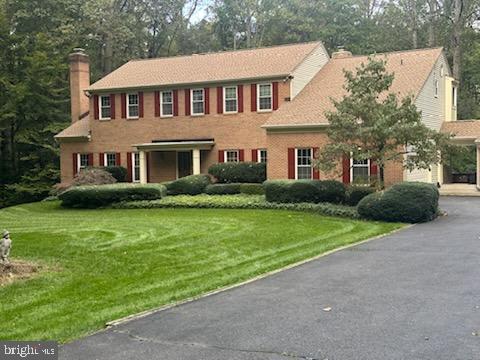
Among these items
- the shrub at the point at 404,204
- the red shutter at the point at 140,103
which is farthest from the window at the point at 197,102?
the shrub at the point at 404,204

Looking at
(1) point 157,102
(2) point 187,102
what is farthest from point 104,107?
(2) point 187,102

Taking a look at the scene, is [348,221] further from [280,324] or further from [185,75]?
[185,75]

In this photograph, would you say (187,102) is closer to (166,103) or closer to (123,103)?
(166,103)

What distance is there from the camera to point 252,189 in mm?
26672

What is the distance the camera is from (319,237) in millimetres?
14906

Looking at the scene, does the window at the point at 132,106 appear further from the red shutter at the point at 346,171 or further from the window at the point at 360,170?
the window at the point at 360,170

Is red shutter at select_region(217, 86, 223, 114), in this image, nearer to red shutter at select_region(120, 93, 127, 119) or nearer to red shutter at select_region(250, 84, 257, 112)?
red shutter at select_region(250, 84, 257, 112)

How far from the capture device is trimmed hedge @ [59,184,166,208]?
25.8 meters

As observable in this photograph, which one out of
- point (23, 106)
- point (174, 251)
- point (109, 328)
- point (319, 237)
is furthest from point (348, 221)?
point (23, 106)

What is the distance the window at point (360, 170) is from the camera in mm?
24406

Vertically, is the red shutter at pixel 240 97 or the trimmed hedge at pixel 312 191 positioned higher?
the red shutter at pixel 240 97

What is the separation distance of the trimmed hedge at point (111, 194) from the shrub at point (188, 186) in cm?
114

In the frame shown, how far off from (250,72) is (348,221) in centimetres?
1424

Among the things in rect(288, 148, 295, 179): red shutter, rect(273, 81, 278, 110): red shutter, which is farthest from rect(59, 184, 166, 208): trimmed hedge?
rect(273, 81, 278, 110): red shutter
